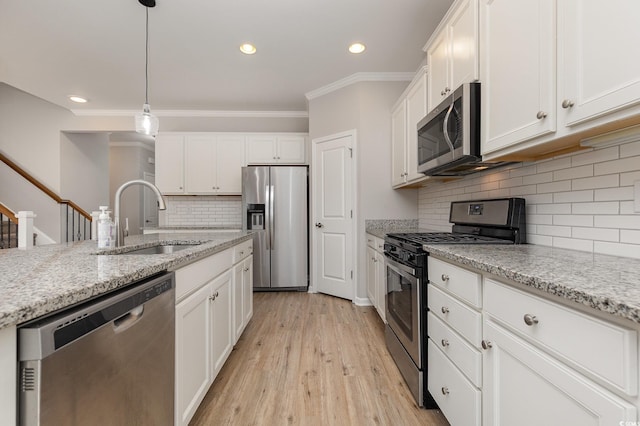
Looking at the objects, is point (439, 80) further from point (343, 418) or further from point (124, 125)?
point (124, 125)

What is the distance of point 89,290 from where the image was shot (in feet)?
2.35

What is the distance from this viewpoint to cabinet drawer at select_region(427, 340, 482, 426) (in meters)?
1.11

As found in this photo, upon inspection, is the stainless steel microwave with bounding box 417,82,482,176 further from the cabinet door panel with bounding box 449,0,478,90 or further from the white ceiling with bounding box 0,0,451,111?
the white ceiling with bounding box 0,0,451,111

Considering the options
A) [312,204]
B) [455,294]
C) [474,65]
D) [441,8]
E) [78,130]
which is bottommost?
[455,294]

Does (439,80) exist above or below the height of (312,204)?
above

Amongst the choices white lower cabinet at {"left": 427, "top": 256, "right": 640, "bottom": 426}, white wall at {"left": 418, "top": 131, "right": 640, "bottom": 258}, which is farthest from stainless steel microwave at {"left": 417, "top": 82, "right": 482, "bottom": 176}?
white lower cabinet at {"left": 427, "top": 256, "right": 640, "bottom": 426}

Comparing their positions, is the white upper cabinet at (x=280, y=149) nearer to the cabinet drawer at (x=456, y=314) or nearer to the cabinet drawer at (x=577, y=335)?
the cabinet drawer at (x=456, y=314)

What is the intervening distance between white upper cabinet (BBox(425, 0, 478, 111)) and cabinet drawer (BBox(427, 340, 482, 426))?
58.2 inches

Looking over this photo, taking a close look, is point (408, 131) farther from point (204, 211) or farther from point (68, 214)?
point (68, 214)

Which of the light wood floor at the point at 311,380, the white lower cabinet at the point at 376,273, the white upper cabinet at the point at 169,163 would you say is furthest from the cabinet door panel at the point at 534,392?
the white upper cabinet at the point at 169,163

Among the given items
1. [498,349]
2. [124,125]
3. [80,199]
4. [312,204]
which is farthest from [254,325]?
[80,199]

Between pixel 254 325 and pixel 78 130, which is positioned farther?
pixel 78 130

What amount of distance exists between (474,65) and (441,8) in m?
1.07

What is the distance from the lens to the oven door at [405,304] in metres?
1.56
